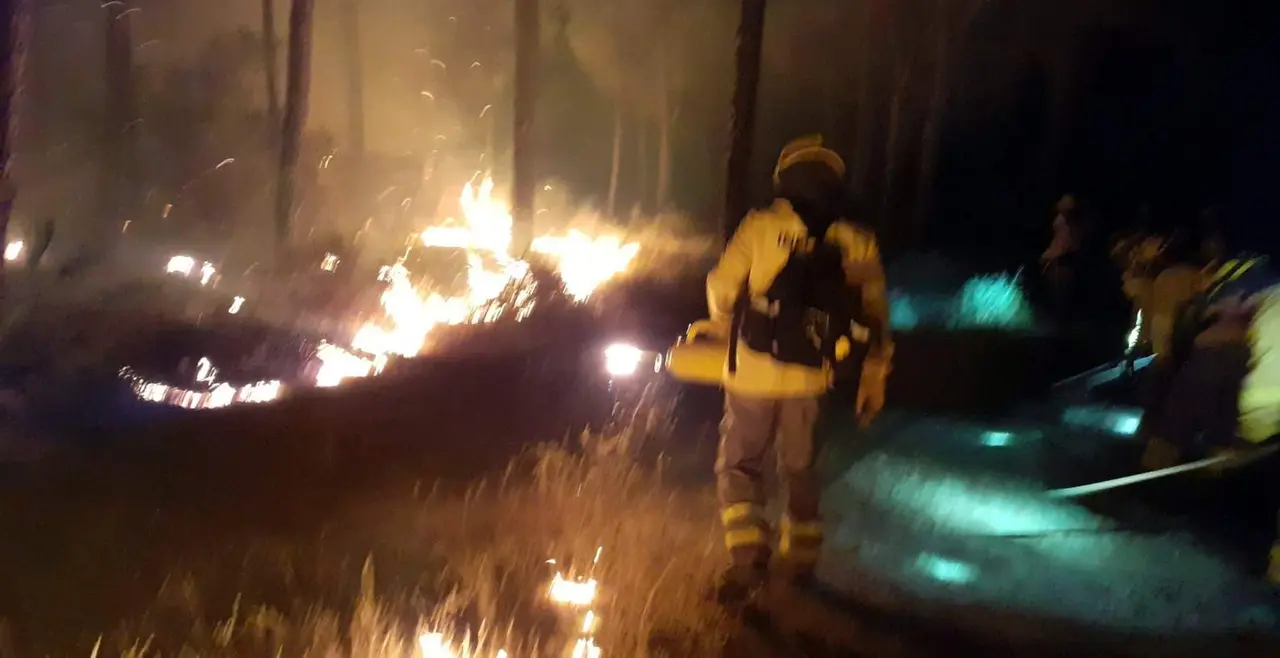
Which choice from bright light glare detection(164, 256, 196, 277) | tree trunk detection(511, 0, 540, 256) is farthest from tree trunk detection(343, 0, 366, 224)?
tree trunk detection(511, 0, 540, 256)

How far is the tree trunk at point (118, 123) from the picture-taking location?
22.5m

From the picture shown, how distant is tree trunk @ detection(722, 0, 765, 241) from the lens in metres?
9.80

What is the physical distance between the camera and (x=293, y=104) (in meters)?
15.9

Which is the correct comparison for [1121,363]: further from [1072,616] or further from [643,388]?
[1072,616]

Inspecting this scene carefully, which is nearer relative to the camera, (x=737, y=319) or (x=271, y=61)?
(x=737, y=319)

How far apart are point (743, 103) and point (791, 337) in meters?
6.08

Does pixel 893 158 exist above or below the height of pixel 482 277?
above

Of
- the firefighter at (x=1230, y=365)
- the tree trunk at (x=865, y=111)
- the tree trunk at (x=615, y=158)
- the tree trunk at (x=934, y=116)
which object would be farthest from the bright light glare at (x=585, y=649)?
the tree trunk at (x=615, y=158)

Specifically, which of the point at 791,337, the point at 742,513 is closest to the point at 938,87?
the point at 791,337

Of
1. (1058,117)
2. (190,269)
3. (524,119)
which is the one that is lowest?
(190,269)

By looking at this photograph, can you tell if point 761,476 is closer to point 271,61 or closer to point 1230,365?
point 1230,365

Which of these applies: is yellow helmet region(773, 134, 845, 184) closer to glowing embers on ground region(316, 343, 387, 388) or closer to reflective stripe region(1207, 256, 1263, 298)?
reflective stripe region(1207, 256, 1263, 298)

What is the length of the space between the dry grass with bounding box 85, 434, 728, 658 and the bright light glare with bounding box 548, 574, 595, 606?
0.05 m

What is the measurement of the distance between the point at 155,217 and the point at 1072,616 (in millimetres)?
23971
